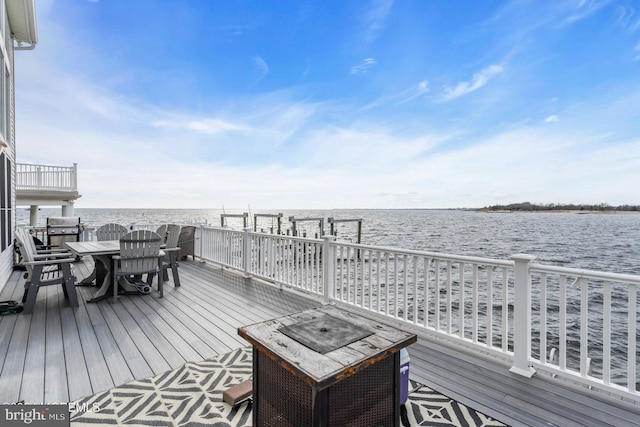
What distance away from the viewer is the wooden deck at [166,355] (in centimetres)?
204

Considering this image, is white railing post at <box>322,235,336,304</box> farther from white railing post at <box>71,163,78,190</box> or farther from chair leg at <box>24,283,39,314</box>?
white railing post at <box>71,163,78,190</box>

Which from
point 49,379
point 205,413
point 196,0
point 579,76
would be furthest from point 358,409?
point 579,76

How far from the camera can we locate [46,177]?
10.7 meters

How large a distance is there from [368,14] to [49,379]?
27.0 feet

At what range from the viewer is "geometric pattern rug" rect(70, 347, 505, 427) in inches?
73.0

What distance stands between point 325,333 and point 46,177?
13360mm

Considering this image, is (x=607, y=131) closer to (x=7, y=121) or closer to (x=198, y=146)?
(x=198, y=146)

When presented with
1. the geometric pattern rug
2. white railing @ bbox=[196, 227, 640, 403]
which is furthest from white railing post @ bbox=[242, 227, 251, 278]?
the geometric pattern rug

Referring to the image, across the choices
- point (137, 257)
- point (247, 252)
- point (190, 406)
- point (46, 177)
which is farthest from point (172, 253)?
point (46, 177)

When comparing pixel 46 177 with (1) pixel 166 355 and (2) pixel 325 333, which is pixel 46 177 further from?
(2) pixel 325 333

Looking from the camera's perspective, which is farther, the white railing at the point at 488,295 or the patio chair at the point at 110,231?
the patio chair at the point at 110,231

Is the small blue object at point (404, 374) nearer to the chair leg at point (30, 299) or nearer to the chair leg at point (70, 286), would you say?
the chair leg at point (70, 286)

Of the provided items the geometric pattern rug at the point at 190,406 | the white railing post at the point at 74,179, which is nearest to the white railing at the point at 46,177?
the white railing post at the point at 74,179

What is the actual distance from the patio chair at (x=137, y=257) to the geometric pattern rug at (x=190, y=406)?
2449 mm
